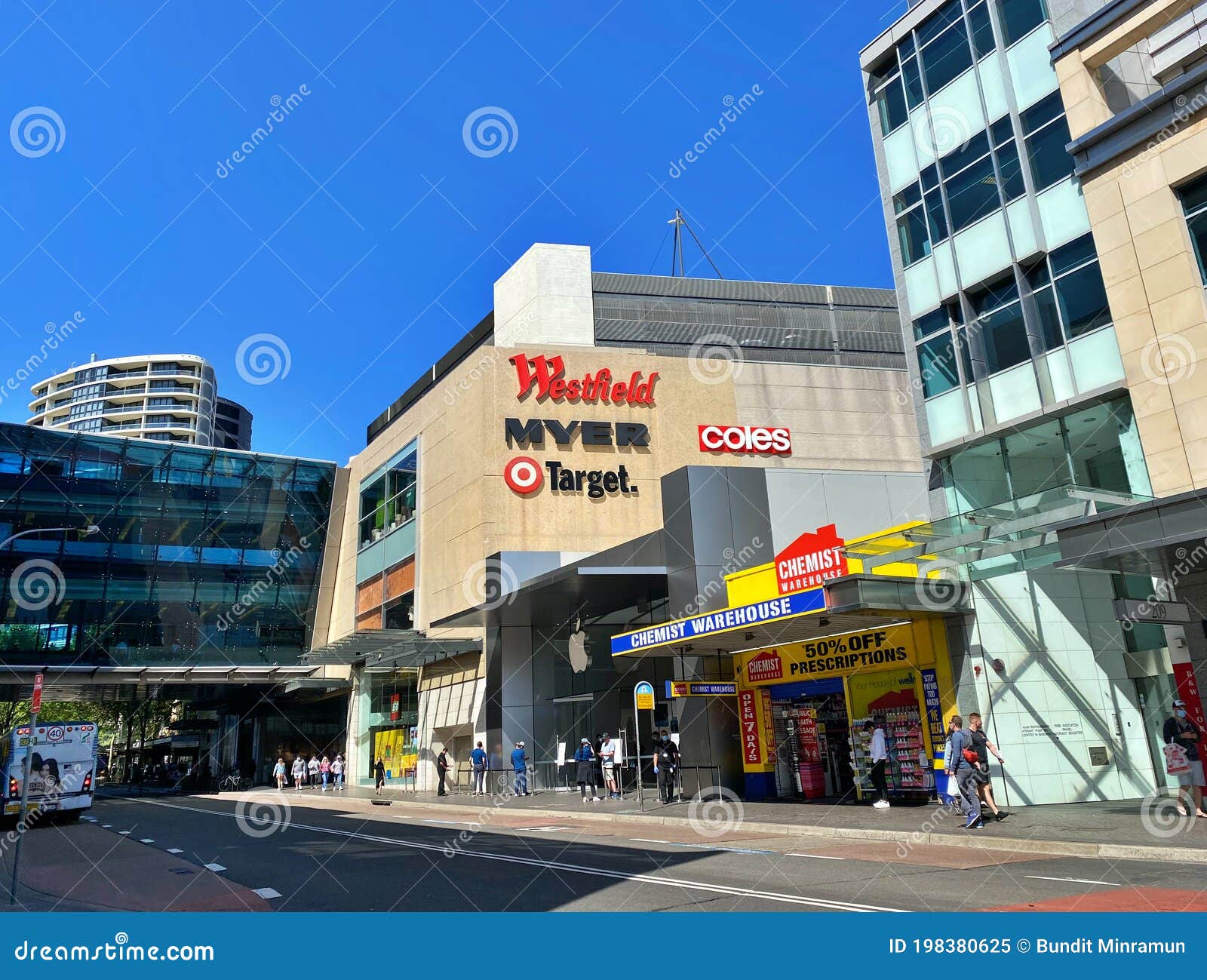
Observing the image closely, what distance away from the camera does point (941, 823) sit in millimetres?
15891

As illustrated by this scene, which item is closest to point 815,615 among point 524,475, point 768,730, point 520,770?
point 768,730

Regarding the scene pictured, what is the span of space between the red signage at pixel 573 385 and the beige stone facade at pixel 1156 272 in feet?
68.0

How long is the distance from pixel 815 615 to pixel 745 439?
65.1ft

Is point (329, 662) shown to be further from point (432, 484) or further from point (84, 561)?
point (84, 561)

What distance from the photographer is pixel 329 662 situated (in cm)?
4334

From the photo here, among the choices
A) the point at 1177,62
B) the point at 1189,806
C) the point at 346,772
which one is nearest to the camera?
the point at 1189,806

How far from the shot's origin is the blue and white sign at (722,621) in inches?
744

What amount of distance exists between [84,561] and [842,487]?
3792 cm

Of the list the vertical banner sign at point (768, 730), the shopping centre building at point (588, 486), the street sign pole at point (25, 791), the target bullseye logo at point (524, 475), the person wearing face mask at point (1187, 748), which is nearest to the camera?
the street sign pole at point (25, 791)

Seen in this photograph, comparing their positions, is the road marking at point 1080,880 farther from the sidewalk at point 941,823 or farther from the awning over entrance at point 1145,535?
the awning over entrance at point 1145,535

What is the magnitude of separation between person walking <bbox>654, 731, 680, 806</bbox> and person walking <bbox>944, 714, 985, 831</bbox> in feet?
31.6

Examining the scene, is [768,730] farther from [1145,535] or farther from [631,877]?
[631,877]

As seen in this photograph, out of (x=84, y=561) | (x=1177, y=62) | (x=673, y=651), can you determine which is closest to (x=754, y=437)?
(x=673, y=651)

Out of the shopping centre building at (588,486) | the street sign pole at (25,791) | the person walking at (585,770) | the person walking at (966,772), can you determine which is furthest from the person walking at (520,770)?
the street sign pole at (25,791)
